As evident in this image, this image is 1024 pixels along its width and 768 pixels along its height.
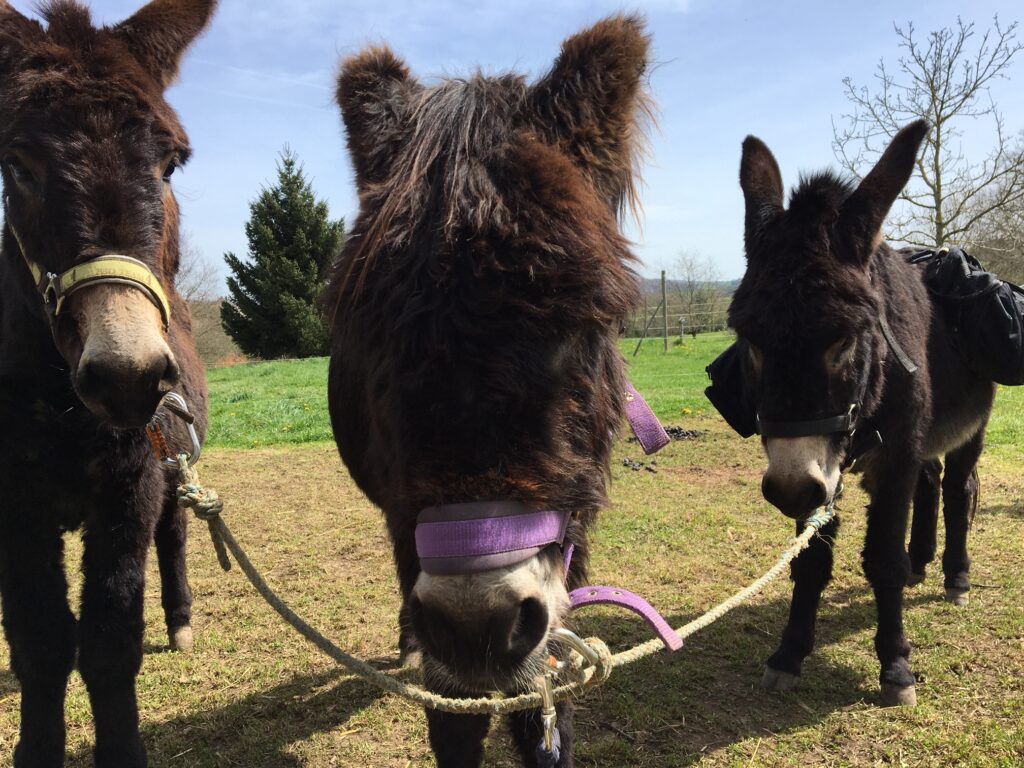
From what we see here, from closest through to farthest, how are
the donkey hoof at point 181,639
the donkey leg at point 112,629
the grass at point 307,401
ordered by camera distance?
the donkey leg at point 112,629, the donkey hoof at point 181,639, the grass at point 307,401

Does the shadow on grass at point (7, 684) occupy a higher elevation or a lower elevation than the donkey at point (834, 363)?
lower

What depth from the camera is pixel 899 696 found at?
3.14 meters

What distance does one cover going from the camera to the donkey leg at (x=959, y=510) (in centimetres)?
435

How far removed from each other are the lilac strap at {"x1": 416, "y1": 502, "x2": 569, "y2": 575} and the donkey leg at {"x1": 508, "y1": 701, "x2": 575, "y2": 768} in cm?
103

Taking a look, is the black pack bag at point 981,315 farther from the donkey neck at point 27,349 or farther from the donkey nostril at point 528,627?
the donkey neck at point 27,349

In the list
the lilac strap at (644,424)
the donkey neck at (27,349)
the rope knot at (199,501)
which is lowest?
the rope knot at (199,501)

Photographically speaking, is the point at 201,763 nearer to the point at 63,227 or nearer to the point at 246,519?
the point at 63,227

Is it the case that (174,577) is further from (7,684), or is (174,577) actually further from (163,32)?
(163,32)

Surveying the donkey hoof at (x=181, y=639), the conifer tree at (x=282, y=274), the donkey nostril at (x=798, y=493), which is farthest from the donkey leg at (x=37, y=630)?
the conifer tree at (x=282, y=274)

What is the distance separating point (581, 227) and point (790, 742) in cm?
269

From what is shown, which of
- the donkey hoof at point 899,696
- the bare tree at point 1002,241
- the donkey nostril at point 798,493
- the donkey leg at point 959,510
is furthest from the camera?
the bare tree at point 1002,241

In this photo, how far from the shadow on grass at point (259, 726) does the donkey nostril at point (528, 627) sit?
85.9 inches

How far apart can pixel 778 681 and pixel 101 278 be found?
137 inches

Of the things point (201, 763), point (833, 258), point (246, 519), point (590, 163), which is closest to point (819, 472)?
point (833, 258)
